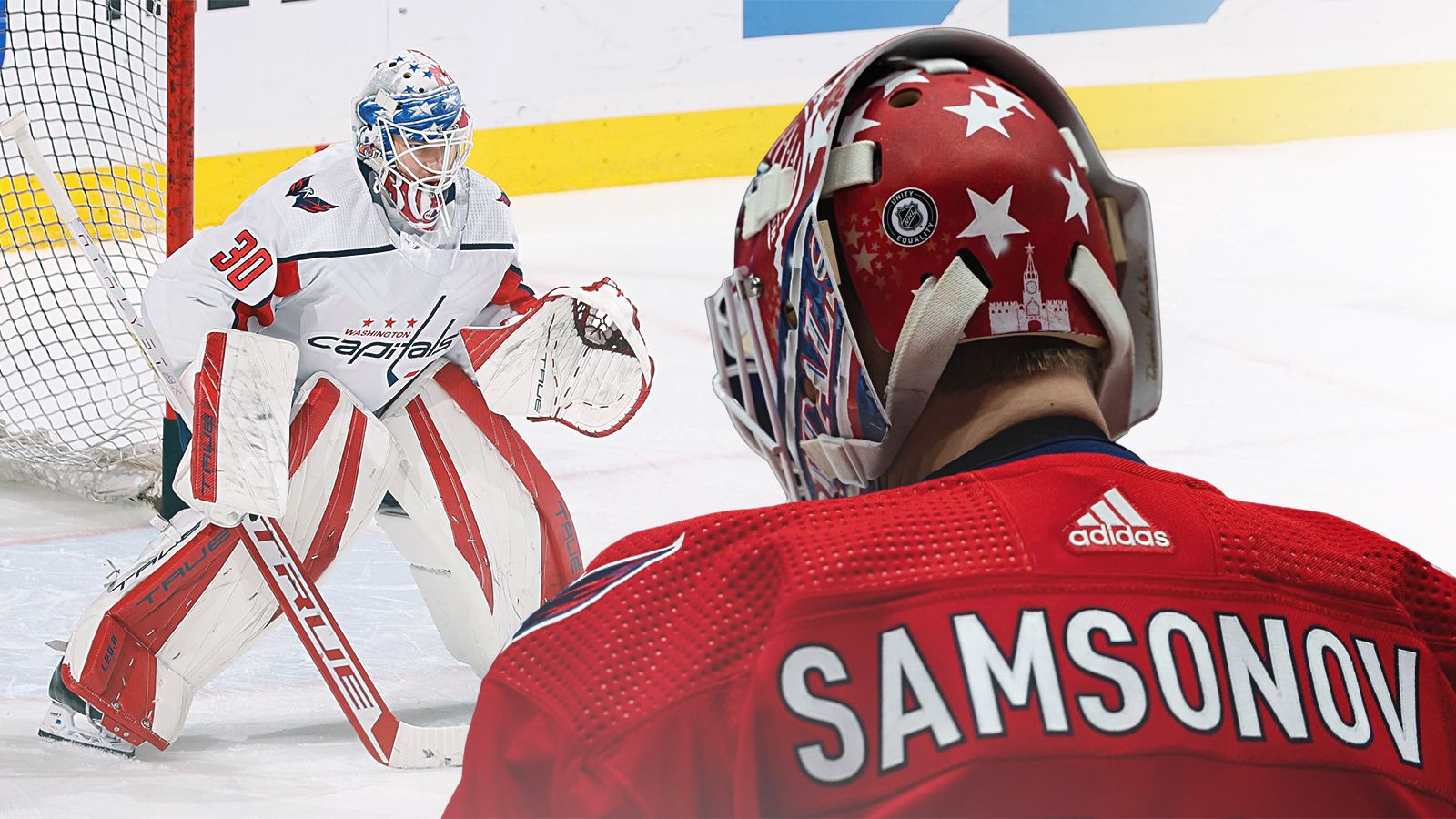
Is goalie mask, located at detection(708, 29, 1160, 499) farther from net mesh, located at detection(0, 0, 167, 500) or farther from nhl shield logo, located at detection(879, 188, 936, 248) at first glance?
net mesh, located at detection(0, 0, 167, 500)

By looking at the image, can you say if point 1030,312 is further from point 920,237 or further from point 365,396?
point 365,396

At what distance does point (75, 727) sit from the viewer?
7.38 ft

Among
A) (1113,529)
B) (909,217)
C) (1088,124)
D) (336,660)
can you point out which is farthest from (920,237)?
(1088,124)

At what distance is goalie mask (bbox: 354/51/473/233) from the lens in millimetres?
2297

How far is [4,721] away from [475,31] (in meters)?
3.74

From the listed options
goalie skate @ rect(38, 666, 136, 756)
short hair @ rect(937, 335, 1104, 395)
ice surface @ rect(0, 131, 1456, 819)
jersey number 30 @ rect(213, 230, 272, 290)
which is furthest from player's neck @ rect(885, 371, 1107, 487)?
goalie skate @ rect(38, 666, 136, 756)

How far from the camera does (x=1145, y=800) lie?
60 cm

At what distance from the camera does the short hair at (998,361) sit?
767mm

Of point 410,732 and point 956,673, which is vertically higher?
point 956,673

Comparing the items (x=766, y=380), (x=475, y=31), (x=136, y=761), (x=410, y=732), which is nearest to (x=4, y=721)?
(x=136, y=761)

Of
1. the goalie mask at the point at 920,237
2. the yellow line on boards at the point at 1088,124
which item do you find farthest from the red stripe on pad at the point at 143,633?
the yellow line on boards at the point at 1088,124

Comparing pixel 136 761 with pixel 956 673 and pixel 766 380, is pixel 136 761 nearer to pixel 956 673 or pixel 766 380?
pixel 766 380

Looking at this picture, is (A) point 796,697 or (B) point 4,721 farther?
(B) point 4,721

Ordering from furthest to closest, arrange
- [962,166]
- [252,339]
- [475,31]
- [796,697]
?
[475,31] < [252,339] < [962,166] < [796,697]
